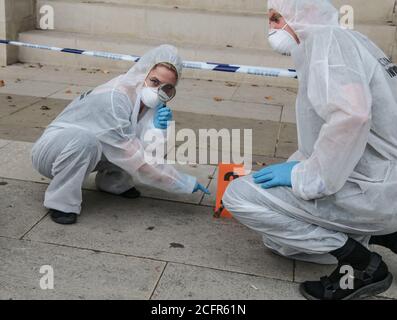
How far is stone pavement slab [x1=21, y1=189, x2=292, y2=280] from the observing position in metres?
3.38

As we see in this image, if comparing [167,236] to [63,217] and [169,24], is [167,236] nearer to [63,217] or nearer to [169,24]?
[63,217]

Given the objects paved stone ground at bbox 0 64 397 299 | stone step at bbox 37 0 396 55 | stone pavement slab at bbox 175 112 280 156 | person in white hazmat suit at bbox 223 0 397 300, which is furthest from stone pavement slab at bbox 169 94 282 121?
person in white hazmat suit at bbox 223 0 397 300

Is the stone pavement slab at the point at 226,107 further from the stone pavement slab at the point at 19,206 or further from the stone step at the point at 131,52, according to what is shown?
the stone pavement slab at the point at 19,206

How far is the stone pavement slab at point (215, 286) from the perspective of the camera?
9.83ft

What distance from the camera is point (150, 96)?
377 cm

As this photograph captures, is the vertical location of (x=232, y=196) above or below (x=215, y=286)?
above

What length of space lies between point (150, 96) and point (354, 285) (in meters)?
1.74

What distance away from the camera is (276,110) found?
7191mm

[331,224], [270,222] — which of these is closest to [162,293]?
[270,222]

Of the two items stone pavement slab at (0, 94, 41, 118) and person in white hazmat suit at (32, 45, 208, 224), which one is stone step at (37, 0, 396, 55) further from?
person in white hazmat suit at (32, 45, 208, 224)

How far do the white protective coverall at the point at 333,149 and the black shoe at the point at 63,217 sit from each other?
3.78 feet

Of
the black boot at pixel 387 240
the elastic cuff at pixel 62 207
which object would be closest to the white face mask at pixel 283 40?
the black boot at pixel 387 240

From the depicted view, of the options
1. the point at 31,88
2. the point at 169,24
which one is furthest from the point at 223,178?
the point at 169,24

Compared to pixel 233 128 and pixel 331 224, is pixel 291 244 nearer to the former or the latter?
pixel 331 224
